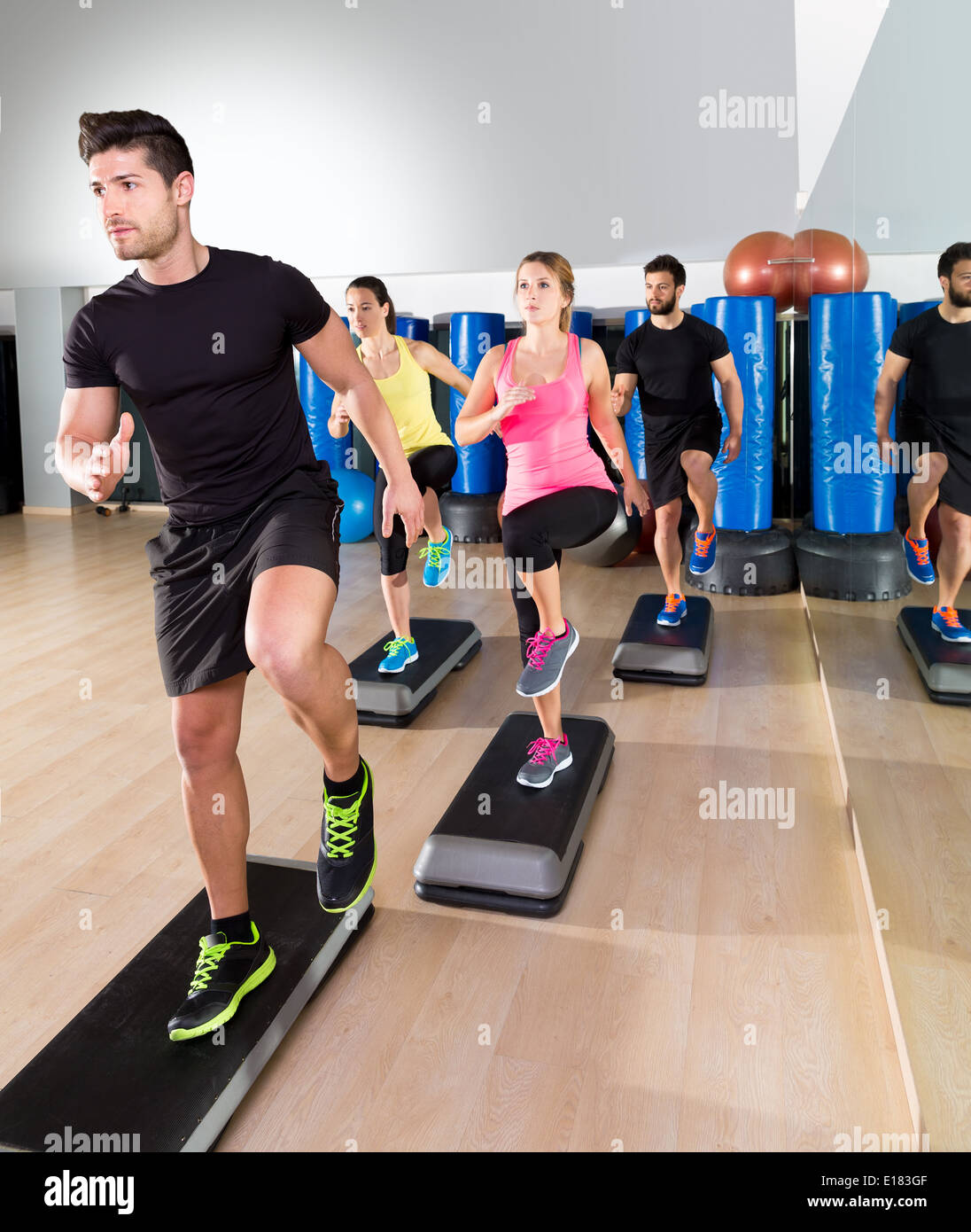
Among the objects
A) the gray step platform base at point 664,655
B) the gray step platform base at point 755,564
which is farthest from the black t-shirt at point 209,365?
the gray step platform base at point 755,564

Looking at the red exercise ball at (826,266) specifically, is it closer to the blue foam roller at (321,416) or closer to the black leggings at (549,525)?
the black leggings at (549,525)

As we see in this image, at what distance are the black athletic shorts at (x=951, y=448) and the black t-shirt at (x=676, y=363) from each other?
274cm

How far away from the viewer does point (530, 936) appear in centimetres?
246

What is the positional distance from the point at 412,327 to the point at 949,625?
616cm

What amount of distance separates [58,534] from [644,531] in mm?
5019

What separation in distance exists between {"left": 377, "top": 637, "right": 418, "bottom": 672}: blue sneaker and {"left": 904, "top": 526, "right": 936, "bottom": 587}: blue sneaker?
236 cm

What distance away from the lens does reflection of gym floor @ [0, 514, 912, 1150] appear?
1889 mm

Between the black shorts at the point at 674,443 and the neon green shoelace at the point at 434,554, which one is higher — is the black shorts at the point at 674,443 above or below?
above

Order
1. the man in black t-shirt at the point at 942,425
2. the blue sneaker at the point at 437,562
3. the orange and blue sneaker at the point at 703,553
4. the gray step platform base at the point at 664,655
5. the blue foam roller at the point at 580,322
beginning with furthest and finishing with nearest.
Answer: the blue foam roller at the point at 580,322, the orange and blue sneaker at the point at 703,553, the gray step platform base at the point at 664,655, the blue sneaker at the point at 437,562, the man in black t-shirt at the point at 942,425

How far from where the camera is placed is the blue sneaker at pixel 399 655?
412 centimetres

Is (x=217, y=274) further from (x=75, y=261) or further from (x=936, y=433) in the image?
(x=75, y=261)

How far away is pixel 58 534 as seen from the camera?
27.6 ft

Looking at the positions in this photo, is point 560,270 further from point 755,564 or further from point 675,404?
point 755,564

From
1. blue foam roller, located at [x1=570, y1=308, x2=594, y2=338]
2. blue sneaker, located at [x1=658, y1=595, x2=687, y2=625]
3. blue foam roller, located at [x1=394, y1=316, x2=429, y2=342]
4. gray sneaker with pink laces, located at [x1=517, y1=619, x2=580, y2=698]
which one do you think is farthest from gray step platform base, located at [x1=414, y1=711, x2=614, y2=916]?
blue foam roller, located at [x1=394, y1=316, x2=429, y2=342]
